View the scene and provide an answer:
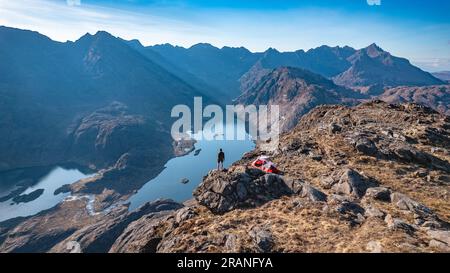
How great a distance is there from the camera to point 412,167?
30.7m

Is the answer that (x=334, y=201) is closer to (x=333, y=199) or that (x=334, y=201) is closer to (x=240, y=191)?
(x=333, y=199)

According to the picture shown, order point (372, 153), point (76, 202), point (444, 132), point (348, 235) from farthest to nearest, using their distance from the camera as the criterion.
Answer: point (76, 202) → point (444, 132) → point (372, 153) → point (348, 235)

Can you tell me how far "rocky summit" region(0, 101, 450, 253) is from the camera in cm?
1955

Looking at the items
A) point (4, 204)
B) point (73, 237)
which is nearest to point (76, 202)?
point (4, 204)

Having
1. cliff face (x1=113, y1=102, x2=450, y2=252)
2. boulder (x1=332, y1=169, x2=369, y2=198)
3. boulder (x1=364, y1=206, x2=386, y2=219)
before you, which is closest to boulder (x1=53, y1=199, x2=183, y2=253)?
cliff face (x1=113, y1=102, x2=450, y2=252)

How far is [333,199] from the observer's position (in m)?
24.2

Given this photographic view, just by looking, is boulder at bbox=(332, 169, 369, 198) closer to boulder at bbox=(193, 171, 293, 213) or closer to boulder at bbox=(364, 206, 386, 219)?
boulder at bbox=(364, 206, 386, 219)

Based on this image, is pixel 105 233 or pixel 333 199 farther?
pixel 105 233

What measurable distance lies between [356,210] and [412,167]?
40.6 feet

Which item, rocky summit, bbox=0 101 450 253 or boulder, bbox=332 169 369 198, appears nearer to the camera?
rocky summit, bbox=0 101 450 253

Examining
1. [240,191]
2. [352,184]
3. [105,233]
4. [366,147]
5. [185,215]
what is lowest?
[105,233]

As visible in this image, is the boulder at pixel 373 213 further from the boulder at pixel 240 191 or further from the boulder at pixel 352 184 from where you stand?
the boulder at pixel 240 191

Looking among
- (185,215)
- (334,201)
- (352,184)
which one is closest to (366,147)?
(352,184)
